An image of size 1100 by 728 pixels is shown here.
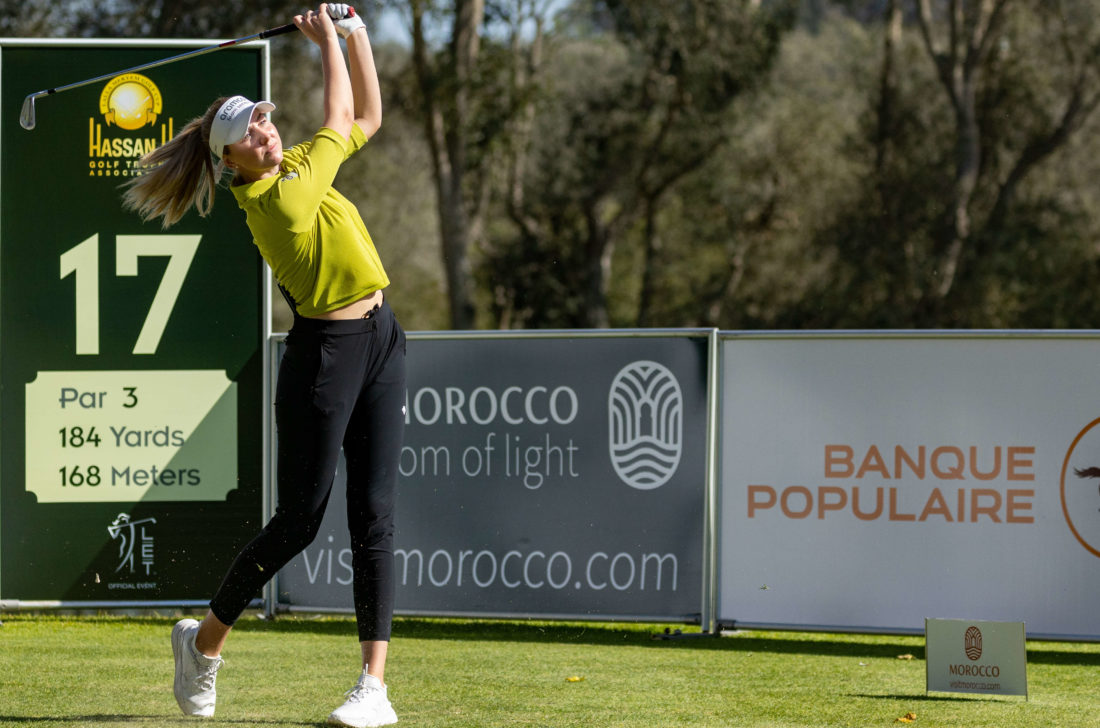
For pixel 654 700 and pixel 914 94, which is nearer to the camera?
pixel 654 700

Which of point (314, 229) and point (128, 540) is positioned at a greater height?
point (314, 229)

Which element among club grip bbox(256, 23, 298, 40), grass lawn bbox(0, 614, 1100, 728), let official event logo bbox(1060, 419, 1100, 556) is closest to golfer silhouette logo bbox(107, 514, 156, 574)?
grass lawn bbox(0, 614, 1100, 728)

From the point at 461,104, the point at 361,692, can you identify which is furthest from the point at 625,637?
the point at 461,104

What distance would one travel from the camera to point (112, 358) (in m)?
6.29

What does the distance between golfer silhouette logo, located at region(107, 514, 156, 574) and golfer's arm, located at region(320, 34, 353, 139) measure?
3248 mm

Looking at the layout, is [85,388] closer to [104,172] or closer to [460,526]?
[104,172]

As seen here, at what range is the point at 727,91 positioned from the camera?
27297 millimetres

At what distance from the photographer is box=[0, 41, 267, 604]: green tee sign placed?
625cm

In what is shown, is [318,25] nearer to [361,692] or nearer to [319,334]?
[319,334]

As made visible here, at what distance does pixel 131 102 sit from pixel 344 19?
291 centimetres

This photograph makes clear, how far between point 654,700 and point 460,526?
1974mm

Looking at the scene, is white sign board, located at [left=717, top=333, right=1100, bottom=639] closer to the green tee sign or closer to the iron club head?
the green tee sign

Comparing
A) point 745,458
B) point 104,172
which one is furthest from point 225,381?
point 745,458

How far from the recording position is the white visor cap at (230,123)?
140 inches
